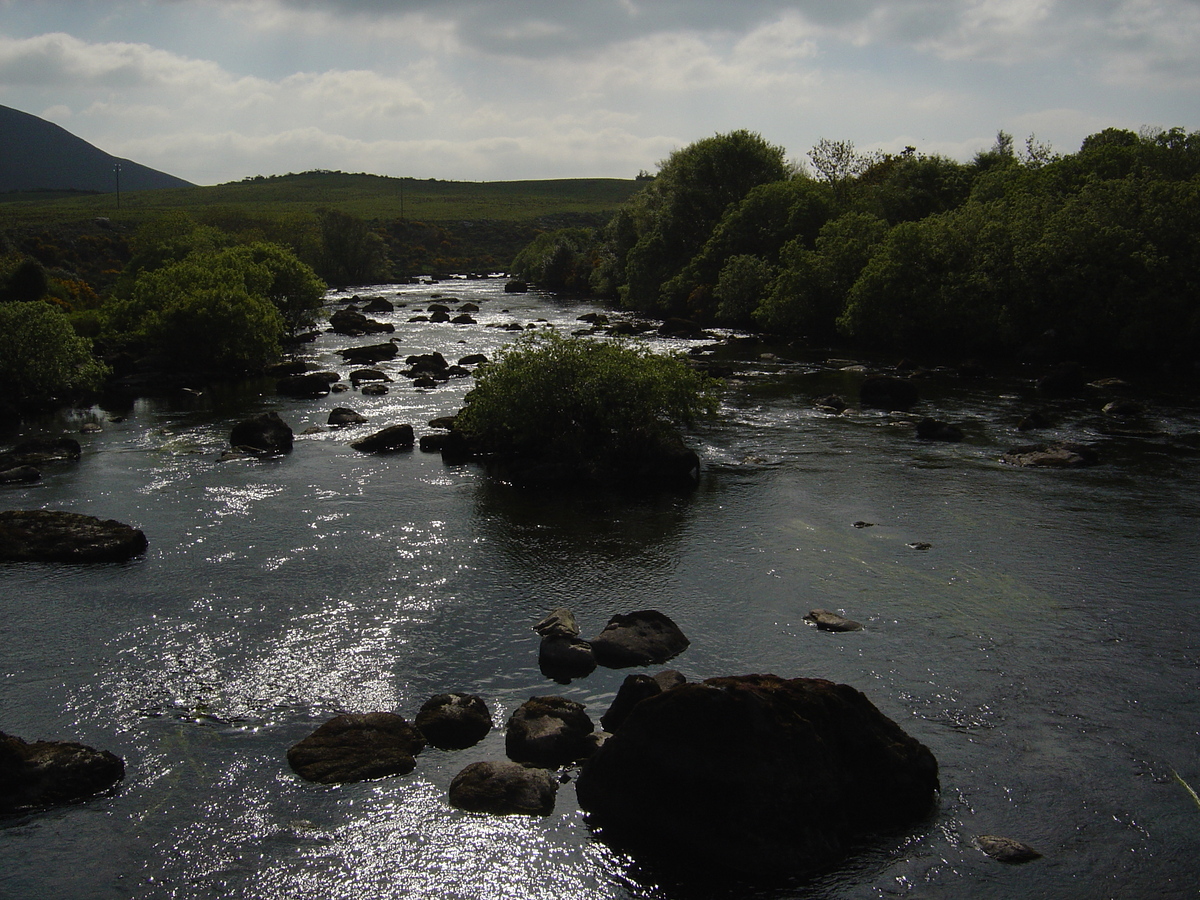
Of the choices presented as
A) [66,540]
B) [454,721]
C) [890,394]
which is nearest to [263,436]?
[66,540]

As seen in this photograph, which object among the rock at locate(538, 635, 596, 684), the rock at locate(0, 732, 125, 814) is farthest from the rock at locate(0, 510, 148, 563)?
the rock at locate(538, 635, 596, 684)

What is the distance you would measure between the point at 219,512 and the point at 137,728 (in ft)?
46.9

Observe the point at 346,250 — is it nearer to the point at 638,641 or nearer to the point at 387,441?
the point at 387,441

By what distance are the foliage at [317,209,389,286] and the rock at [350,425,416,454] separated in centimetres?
10695

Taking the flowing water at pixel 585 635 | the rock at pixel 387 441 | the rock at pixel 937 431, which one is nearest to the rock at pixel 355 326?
the flowing water at pixel 585 635

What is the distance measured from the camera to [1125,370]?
55.2 metres

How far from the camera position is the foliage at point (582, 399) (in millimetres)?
34062

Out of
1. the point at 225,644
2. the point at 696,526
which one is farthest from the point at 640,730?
the point at 696,526

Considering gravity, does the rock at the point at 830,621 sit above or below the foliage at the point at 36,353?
below

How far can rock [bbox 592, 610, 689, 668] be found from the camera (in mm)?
19000

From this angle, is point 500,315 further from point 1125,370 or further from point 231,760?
point 231,760

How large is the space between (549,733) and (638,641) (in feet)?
14.1

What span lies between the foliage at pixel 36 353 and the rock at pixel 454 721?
39.4 meters

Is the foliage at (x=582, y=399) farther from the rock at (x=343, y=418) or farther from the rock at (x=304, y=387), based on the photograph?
the rock at (x=304, y=387)
